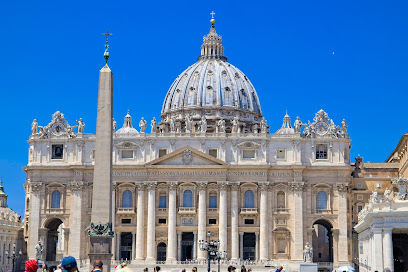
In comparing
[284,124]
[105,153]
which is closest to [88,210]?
[284,124]

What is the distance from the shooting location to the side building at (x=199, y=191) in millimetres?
81812

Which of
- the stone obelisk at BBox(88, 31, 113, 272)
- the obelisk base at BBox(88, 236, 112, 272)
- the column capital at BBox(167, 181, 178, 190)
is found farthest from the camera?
the column capital at BBox(167, 181, 178, 190)

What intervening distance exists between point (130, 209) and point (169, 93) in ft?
129

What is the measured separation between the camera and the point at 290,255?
267ft

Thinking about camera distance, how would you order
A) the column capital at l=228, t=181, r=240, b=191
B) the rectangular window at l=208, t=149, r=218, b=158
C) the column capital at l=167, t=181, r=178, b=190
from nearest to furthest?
the column capital at l=167, t=181, r=178, b=190 → the column capital at l=228, t=181, r=240, b=191 → the rectangular window at l=208, t=149, r=218, b=158

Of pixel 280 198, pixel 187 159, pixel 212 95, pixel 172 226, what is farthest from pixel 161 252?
pixel 212 95

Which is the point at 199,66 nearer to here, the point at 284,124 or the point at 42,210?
the point at 284,124

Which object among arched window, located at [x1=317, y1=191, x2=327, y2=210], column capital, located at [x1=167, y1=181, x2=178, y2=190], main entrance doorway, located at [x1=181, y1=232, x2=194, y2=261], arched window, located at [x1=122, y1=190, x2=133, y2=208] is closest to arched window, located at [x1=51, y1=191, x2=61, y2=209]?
arched window, located at [x1=122, y1=190, x2=133, y2=208]

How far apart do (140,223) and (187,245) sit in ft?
19.3

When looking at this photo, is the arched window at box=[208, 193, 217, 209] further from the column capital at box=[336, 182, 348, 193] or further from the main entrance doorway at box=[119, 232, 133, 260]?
the column capital at box=[336, 182, 348, 193]

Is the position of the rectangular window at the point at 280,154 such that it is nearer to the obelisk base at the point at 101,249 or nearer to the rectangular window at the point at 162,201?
the rectangular window at the point at 162,201

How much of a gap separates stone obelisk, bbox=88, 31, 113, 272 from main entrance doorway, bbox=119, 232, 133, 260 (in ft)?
162

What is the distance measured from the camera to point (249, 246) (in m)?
83.9

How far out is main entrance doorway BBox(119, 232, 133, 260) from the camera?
8356cm
